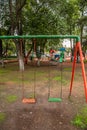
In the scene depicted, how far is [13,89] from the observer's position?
6863mm

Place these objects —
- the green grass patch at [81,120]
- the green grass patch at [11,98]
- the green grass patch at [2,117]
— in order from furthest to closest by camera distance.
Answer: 1. the green grass patch at [11,98]
2. the green grass patch at [2,117]
3. the green grass patch at [81,120]

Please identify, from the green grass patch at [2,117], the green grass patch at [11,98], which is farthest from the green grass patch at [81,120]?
the green grass patch at [11,98]

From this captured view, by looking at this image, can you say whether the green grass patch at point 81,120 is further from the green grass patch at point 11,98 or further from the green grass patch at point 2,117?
the green grass patch at point 11,98

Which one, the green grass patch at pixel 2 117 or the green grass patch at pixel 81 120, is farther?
the green grass patch at pixel 2 117

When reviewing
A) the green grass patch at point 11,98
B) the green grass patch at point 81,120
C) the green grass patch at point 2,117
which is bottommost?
the green grass patch at point 81,120

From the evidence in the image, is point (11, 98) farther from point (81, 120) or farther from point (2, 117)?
point (81, 120)

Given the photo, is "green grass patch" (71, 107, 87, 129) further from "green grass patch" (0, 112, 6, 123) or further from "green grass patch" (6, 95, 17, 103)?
"green grass patch" (6, 95, 17, 103)

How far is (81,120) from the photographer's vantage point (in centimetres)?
406

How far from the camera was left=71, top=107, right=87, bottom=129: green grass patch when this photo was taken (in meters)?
3.84

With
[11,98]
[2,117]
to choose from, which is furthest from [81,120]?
[11,98]

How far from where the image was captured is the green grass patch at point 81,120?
12.6ft

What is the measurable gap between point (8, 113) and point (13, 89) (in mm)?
2430

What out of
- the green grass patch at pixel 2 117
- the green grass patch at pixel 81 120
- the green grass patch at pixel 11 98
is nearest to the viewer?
the green grass patch at pixel 81 120

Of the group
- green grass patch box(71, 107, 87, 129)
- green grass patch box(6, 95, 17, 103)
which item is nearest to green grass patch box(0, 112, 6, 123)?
green grass patch box(6, 95, 17, 103)
